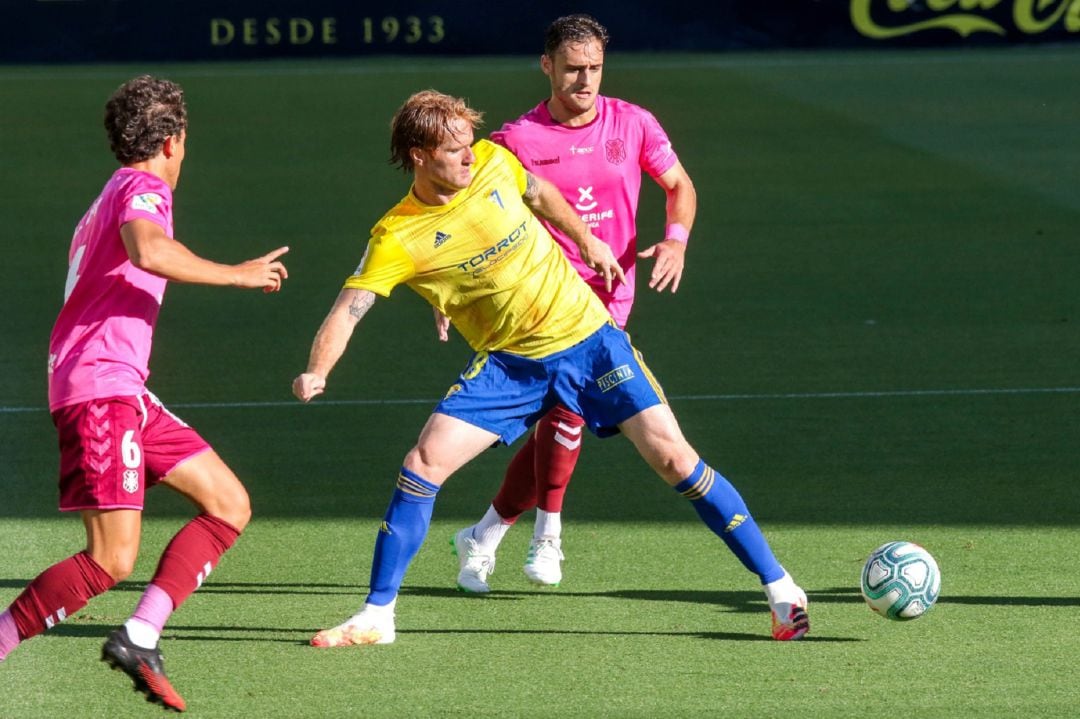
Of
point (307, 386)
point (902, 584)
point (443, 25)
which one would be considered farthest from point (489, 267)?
point (443, 25)

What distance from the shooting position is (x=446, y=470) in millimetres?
5762

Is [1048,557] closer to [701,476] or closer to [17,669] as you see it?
[701,476]

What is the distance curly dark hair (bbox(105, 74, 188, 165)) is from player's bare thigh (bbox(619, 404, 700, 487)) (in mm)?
1724

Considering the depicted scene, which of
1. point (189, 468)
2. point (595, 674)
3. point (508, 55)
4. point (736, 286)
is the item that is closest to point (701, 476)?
point (595, 674)

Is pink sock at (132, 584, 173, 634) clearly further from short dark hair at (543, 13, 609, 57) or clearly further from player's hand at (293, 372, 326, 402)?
short dark hair at (543, 13, 609, 57)

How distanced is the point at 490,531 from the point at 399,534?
90cm

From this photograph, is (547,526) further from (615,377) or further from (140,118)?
(140,118)

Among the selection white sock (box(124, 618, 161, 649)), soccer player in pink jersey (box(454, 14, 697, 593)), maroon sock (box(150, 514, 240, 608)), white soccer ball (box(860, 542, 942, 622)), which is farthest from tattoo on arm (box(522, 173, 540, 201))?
white sock (box(124, 618, 161, 649))

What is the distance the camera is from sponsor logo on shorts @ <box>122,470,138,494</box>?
508cm

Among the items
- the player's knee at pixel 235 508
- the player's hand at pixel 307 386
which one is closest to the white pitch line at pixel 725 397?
the player's knee at pixel 235 508

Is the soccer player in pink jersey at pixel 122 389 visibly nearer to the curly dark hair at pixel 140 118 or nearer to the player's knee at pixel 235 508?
the curly dark hair at pixel 140 118

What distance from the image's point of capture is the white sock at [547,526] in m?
6.61

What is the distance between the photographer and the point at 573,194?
268 inches

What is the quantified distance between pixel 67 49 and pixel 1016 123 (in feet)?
40.9
